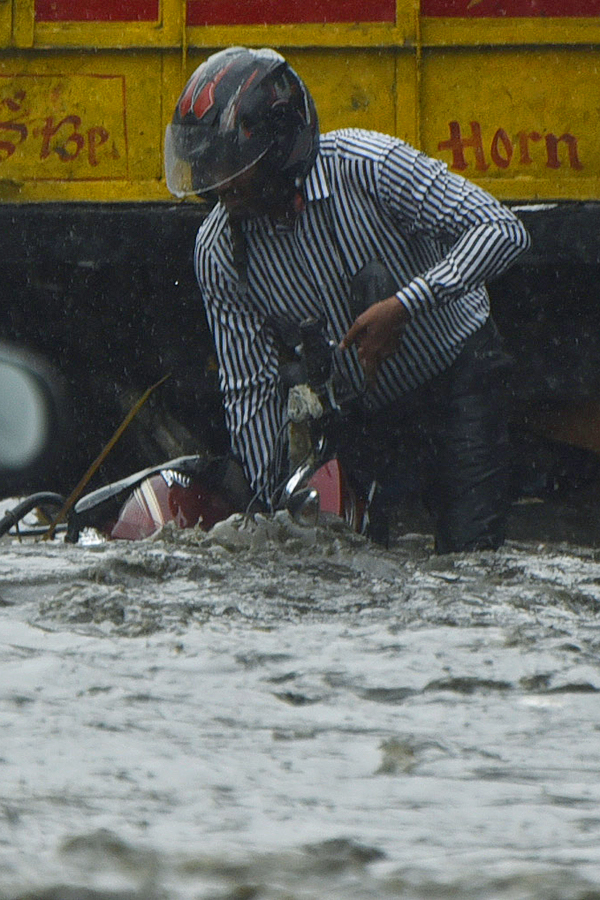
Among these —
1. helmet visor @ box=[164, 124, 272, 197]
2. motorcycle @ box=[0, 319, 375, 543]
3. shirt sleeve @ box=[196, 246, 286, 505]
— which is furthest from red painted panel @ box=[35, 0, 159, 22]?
motorcycle @ box=[0, 319, 375, 543]

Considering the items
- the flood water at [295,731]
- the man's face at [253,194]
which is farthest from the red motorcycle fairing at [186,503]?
the man's face at [253,194]

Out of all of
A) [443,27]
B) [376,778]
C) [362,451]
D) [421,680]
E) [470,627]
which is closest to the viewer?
[376,778]

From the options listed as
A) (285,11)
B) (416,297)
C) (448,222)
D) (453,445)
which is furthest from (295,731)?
(285,11)

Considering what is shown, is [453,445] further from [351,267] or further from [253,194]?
[253,194]

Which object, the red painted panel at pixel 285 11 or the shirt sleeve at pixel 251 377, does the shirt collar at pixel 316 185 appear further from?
the red painted panel at pixel 285 11

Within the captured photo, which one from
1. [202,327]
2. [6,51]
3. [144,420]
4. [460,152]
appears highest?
[6,51]

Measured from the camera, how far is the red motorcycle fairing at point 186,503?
3734mm

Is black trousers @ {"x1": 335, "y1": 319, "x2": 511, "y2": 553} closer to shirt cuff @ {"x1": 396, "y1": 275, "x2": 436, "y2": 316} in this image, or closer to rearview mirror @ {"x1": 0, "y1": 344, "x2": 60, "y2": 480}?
shirt cuff @ {"x1": 396, "y1": 275, "x2": 436, "y2": 316}

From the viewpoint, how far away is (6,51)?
4.86m

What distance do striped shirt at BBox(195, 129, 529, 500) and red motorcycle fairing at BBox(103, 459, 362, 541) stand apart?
17cm

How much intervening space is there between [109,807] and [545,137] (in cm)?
371

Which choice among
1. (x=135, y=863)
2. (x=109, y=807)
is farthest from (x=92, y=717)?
(x=135, y=863)

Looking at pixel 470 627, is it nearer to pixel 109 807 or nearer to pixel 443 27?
pixel 109 807

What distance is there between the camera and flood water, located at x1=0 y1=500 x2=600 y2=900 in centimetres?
140
